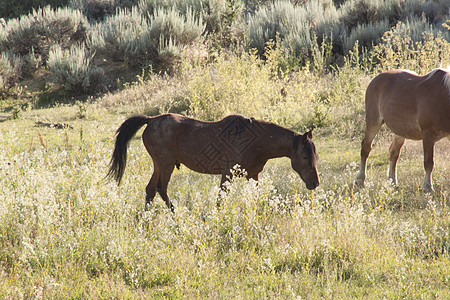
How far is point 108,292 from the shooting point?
4.48 m

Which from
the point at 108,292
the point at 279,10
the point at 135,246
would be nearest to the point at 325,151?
the point at 135,246

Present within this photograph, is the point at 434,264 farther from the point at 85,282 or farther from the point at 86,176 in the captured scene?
the point at 86,176

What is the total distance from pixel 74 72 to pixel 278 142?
1205cm

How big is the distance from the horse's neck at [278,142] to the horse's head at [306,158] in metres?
0.08

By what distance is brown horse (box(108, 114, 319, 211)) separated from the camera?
6.22m

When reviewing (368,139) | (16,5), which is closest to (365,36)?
(368,139)

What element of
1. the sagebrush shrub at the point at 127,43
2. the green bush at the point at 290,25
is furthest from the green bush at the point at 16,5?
the green bush at the point at 290,25

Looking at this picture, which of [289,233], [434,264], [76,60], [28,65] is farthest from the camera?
[28,65]

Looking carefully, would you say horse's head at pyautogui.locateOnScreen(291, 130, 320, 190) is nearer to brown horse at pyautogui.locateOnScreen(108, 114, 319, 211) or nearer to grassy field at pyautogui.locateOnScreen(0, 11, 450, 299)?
brown horse at pyautogui.locateOnScreen(108, 114, 319, 211)

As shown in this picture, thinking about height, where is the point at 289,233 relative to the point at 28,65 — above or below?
above

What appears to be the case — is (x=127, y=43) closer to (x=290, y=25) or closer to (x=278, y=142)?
(x=290, y=25)

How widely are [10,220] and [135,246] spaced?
1.70 m

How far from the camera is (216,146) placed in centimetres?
638

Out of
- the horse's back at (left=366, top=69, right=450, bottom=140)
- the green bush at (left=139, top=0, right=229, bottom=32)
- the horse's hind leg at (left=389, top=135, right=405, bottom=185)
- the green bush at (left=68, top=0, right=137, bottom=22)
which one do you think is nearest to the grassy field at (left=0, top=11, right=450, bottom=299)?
the horse's hind leg at (left=389, top=135, right=405, bottom=185)
